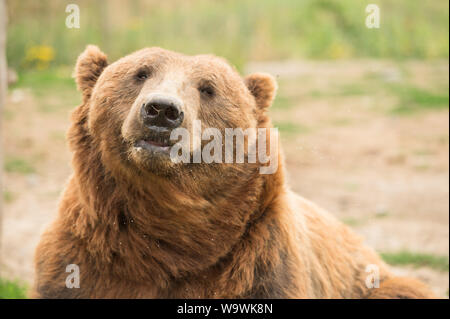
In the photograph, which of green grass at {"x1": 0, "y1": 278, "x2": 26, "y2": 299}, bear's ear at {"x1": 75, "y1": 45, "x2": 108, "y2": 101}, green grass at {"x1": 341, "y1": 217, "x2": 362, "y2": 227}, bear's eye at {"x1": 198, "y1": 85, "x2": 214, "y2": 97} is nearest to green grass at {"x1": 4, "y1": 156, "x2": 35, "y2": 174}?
green grass at {"x1": 0, "y1": 278, "x2": 26, "y2": 299}

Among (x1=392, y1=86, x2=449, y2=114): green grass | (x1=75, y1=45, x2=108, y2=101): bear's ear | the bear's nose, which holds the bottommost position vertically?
the bear's nose

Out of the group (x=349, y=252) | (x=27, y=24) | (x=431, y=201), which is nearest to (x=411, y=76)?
(x=431, y=201)

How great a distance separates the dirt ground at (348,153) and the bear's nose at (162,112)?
2.95 meters

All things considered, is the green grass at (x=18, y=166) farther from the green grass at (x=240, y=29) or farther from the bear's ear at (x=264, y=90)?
the bear's ear at (x=264, y=90)

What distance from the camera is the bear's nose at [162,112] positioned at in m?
3.11

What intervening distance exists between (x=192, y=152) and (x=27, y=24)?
10.5 metres

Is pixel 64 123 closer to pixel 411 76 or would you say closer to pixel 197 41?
pixel 197 41

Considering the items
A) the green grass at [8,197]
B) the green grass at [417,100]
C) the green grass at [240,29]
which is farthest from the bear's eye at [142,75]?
the green grass at [240,29]

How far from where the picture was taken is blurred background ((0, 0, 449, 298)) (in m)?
6.86

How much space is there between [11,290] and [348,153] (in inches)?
229

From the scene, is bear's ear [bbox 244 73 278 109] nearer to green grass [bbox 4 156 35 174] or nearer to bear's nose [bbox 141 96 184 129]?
bear's nose [bbox 141 96 184 129]

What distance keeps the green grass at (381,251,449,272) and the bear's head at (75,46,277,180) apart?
2733mm

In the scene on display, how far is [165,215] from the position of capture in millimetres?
3498

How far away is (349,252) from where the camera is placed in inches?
171
